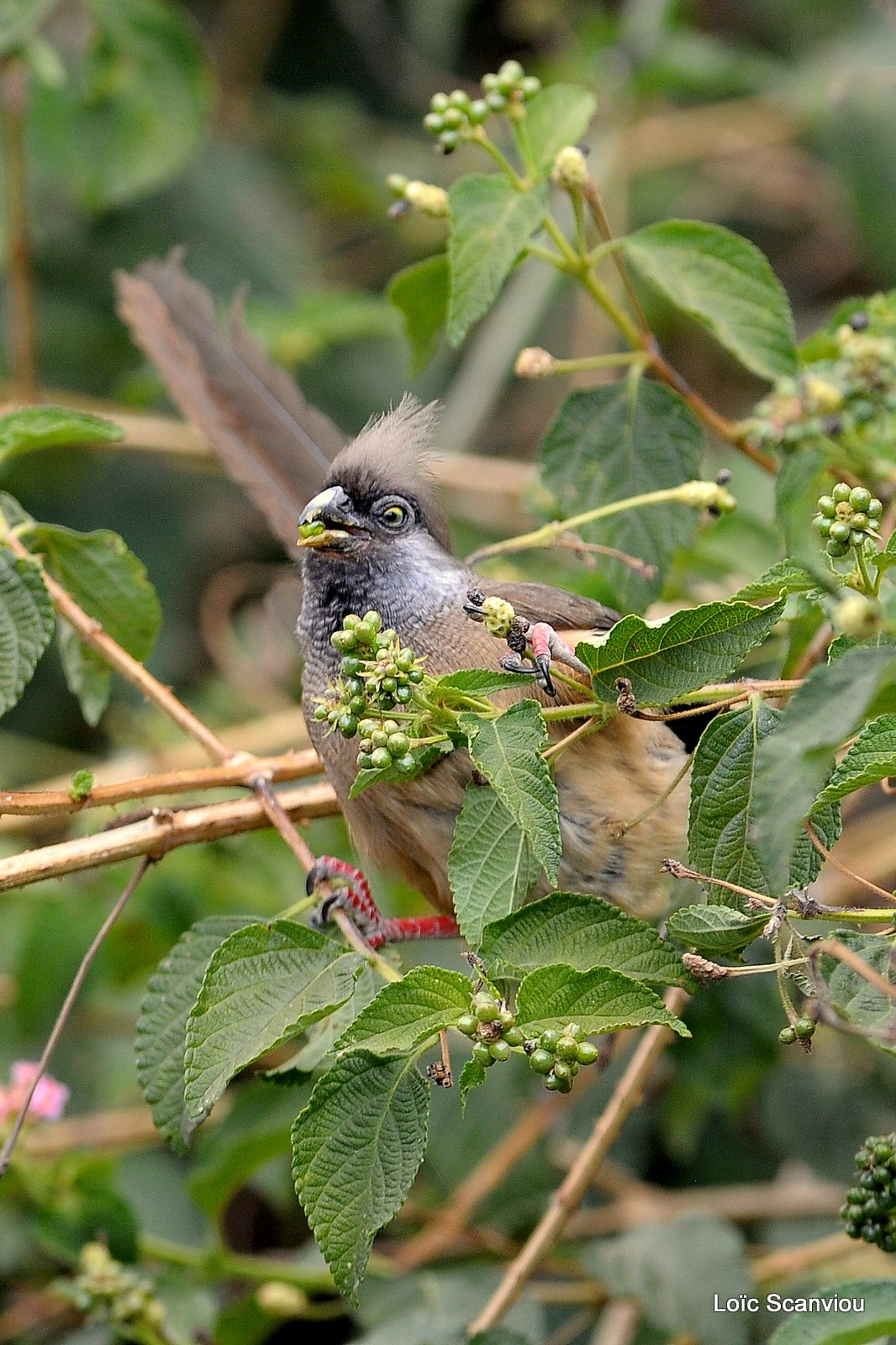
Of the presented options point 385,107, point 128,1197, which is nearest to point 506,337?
point 385,107

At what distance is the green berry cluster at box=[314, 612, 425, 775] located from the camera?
197cm

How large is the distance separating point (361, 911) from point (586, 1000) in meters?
1.19

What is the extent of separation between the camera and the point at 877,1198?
2109mm

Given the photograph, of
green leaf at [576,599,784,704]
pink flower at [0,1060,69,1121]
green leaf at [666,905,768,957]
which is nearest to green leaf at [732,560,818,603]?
green leaf at [576,599,784,704]

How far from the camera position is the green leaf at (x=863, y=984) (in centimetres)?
192

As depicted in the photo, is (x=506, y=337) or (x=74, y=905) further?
(x=506, y=337)

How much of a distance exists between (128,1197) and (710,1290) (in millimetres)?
1658

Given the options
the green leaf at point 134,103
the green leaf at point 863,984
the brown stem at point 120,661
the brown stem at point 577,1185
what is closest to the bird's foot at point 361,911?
the brown stem at point 120,661

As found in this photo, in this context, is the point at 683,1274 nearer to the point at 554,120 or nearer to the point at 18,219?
the point at 554,120

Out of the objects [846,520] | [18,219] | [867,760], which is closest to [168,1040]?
[867,760]

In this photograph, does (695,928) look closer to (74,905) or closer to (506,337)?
(74,905)

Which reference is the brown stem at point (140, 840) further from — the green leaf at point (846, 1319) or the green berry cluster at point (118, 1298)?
the green leaf at point (846, 1319)

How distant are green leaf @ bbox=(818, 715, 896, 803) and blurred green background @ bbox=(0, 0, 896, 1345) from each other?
4.93ft

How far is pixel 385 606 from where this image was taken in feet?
10.2
